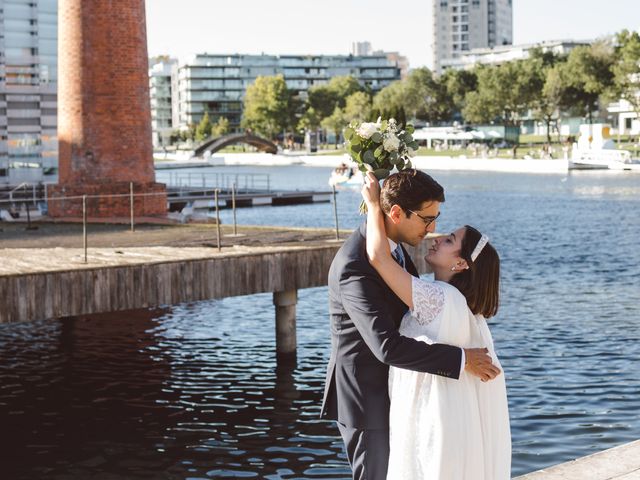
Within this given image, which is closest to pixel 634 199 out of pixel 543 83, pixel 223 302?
pixel 223 302

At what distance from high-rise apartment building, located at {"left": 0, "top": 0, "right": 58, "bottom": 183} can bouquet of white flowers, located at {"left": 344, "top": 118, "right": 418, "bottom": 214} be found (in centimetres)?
3386

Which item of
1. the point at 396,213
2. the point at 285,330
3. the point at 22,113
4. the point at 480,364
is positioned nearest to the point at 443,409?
the point at 480,364

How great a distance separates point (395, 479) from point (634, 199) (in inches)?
2096

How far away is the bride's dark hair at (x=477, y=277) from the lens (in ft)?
15.6

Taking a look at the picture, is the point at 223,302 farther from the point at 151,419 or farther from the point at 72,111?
the point at 151,419

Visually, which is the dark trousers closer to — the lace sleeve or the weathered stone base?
the lace sleeve

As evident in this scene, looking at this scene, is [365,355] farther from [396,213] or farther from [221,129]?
[221,129]

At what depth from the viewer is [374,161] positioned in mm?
5301

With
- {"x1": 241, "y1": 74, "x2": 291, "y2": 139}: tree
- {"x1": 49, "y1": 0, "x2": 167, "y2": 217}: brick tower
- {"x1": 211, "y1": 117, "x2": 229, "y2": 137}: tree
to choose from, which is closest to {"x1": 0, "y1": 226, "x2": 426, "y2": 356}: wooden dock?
{"x1": 49, "y1": 0, "x2": 167, "y2": 217}: brick tower

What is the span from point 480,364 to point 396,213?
758 millimetres

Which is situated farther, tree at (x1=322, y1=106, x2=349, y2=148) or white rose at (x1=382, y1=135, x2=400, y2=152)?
tree at (x1=322, y1=106, x2=349, y2=148)

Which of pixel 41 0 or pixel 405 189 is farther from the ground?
pixel 41 0

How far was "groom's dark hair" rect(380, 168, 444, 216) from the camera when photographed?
4766mm

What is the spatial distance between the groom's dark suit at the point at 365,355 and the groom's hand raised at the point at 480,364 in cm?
6
